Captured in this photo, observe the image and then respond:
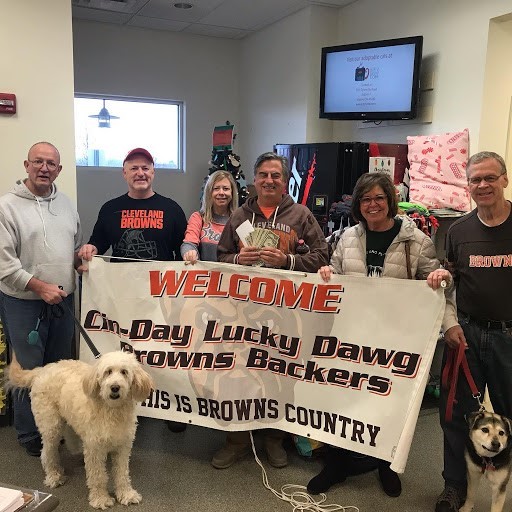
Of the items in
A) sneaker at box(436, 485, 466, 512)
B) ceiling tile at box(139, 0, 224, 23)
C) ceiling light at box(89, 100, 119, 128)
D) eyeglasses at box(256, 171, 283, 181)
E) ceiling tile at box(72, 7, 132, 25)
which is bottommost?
sneaker at box(436, 485, 466, 512)

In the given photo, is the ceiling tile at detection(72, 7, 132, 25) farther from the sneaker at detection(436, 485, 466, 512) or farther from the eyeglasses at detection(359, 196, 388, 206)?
the sneaker at detection(436, 485, 466, 512)

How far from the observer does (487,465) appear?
2225mm

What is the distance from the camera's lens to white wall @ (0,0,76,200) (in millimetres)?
3254

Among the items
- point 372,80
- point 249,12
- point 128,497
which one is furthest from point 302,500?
point 249,12

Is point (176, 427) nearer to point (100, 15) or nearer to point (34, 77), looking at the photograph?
point (34, 77)

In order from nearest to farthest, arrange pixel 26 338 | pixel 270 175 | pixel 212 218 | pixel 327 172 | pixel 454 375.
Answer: pixel 454 375
pixel 270 175
pixel 26 338
pixel 212 218
pixel 327 172

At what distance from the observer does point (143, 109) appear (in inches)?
258

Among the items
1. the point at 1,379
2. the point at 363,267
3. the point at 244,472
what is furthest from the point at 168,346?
the point at 1,379

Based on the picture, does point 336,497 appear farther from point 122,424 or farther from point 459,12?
point 459,12

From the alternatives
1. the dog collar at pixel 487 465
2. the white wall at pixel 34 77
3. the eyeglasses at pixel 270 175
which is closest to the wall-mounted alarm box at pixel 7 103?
the white wall at pixel 34 77

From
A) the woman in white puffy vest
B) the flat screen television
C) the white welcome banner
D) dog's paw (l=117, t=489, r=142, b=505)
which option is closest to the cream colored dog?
dog's paw (l=117, t=489, r=142, b=505)

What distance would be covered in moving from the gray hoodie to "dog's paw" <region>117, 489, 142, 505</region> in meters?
1.07

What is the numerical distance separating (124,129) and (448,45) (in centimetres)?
400

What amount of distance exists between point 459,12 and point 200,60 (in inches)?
137
